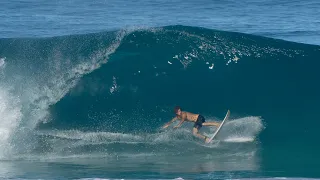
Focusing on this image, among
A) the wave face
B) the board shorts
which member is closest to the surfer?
the board shorts

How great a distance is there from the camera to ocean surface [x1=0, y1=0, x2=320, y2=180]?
11328 mm

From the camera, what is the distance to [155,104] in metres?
13.8

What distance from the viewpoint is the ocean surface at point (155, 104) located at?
37.2 ft

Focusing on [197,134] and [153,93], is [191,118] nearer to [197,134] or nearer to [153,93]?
[197,134]

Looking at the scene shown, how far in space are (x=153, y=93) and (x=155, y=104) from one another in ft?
1.02

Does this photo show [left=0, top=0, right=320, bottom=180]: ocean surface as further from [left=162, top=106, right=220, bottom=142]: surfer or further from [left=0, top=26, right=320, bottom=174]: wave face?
[left=162, top=106, right=220, bottom=142]: surfer

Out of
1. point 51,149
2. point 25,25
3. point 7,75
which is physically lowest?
point 51,149

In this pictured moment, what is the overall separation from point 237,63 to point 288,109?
5.19ft

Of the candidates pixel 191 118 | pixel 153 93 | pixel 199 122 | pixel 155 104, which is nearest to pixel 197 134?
pixel 199 122

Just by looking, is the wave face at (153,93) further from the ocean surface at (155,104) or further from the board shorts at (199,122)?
the board shorts at (199,122)

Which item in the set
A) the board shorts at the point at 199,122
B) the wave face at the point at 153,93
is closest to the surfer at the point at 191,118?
the board shorts at the point at 199,122

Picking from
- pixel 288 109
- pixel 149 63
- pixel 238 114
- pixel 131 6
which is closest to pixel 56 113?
pixel 149 63

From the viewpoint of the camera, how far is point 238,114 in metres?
13.4

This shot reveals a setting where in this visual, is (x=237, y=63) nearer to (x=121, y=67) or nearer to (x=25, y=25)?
(x=121, y=67)
